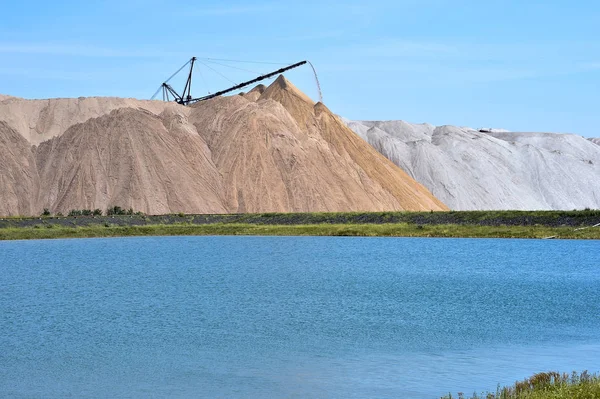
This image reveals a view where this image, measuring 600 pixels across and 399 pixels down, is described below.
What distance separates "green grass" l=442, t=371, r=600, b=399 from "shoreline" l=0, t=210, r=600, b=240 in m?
51.0

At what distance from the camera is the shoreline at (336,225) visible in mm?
69250

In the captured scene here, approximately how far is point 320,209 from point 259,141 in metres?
15.2

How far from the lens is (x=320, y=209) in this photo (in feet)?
330

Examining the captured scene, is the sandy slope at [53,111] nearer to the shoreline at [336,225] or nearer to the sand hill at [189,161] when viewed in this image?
the sand hill at [189,161]

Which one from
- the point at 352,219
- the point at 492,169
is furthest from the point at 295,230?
the point at 492,169

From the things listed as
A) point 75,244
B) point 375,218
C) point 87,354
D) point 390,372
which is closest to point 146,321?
point 87,354

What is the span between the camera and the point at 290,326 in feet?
76.1

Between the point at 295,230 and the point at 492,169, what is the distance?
8048cm

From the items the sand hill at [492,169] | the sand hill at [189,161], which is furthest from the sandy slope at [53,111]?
the sand hill at [492,169]

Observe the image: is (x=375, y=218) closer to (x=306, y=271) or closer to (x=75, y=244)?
(x=75, y=244)

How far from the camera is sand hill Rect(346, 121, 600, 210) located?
141625 millimetres

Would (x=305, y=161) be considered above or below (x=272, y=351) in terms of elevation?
above

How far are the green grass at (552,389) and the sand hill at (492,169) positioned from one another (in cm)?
12496

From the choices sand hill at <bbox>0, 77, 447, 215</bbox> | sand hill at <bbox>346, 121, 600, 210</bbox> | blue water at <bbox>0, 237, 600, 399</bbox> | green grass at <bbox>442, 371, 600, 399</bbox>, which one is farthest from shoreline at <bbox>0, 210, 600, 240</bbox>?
sand hill at <bbox>346, 121, 600, 210</bbox>
